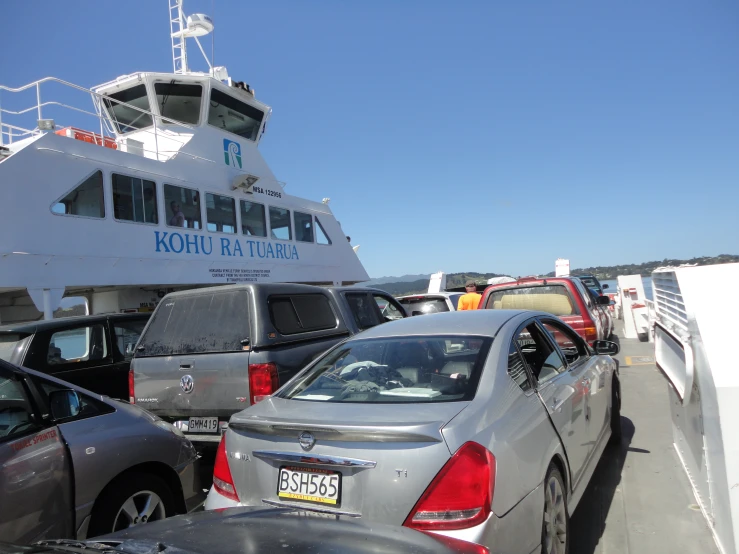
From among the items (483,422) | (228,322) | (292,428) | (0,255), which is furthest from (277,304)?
(0,255)

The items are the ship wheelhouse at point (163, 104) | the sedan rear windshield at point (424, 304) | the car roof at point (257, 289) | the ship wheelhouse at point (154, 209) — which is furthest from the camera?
the ship wheelhouse at point (163, 104)

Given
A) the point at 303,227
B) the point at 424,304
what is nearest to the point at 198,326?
the point at 424,304

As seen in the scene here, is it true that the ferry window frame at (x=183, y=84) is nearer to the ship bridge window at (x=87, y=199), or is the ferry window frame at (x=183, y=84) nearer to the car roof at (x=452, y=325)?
the ship bridge window at (x=87, y=199)

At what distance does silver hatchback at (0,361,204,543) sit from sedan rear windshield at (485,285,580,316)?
505cm

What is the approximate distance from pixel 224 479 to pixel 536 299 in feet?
19.0

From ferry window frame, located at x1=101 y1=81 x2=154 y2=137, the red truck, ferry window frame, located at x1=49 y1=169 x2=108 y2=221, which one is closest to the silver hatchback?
the red truck

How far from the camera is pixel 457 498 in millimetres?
1978

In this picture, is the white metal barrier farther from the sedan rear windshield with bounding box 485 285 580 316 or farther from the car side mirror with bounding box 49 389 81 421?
the sedan rear windshield with bounding box 485 285 580 316

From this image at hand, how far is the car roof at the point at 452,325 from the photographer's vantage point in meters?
3.10

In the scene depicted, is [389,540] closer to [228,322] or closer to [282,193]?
[228,322]

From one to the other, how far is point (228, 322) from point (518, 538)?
3.19 m

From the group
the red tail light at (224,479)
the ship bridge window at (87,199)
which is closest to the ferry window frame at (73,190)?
the ship bridge window at (87,199)

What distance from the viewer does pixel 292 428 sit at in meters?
2.33

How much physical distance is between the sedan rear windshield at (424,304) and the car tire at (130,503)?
634 cm
